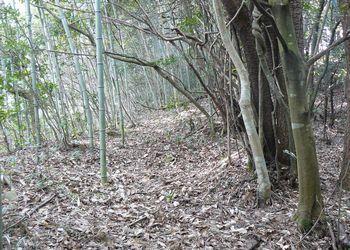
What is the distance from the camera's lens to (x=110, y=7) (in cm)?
1030

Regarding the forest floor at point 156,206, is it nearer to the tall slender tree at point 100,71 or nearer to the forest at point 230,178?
the forest at point 230,178

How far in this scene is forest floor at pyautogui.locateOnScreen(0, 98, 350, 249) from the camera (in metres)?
3.33

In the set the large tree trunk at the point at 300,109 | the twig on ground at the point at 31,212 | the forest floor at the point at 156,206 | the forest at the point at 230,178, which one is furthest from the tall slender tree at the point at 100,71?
the large tree trunk at the point at 300,109

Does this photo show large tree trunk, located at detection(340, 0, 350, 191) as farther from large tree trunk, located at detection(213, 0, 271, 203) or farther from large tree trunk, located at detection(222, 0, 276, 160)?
large tree trunk, located at detection(213, 0, 271, 203)

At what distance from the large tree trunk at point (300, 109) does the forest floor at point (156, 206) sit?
0.91 feet

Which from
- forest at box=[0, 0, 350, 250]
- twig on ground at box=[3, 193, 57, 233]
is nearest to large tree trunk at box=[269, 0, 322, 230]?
forest at box=[0, 0, 350, 250]

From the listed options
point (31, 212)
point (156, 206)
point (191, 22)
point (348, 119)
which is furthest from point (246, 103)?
point (31, 212)

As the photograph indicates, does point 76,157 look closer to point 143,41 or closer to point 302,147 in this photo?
point 302,147

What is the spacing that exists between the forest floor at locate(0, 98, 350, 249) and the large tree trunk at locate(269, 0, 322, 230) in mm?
277

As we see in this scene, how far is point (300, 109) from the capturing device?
314cm

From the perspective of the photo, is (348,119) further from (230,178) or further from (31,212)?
(31,212)

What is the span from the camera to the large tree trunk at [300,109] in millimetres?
3070

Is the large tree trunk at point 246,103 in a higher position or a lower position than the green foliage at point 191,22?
lower

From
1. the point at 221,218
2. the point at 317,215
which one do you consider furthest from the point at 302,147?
the point at 221,218
